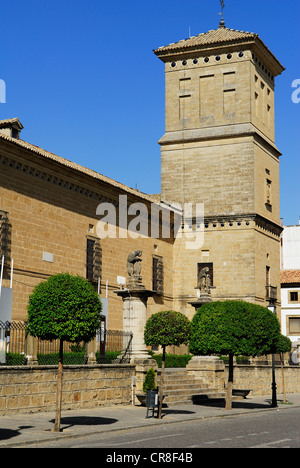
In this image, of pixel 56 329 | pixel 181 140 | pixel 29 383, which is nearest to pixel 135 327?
pixel 29 383

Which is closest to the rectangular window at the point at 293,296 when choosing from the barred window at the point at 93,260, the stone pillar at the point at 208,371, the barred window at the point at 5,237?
the barred window at the point at 93,260

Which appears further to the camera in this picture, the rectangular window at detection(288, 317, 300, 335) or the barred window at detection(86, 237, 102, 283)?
the rectangular window at detection(288, 317, 300, 335)

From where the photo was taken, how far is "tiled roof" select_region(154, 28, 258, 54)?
138 ft

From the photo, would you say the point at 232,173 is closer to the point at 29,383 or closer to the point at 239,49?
the point at 239,49

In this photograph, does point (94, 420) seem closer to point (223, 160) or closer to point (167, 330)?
point (167, 330)

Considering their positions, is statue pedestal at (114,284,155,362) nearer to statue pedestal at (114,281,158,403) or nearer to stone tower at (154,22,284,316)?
statue pedestal at (114,281,158,403)

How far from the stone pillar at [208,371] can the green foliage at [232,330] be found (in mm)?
4263

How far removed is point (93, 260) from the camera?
3456 cm

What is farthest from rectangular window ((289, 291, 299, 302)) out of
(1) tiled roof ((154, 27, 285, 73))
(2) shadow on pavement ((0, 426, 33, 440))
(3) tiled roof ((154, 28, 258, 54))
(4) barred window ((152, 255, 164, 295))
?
(2) shadow on pavement ((0, 426, 33, 440))

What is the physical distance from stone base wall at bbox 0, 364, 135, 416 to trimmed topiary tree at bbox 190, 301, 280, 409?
267 cm

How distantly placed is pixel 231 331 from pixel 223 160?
798 inches

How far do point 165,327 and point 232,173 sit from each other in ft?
73.0

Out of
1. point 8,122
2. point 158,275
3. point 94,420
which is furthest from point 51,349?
point 158,275

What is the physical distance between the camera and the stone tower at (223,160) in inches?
1634
